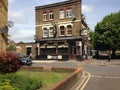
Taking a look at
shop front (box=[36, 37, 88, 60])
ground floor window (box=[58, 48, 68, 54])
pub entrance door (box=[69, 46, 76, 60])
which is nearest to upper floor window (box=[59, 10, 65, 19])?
shop front (box=[36, 37, 88, 60])

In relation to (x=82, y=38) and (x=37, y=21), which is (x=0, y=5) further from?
(x=37, y=21)

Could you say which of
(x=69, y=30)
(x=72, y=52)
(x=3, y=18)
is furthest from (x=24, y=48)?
(x=3, y=18)

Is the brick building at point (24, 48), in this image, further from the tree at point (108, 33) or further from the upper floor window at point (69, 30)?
the tree at point (108, 33)

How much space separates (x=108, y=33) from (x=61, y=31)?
348 inches

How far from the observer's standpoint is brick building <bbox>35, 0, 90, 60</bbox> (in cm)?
4741

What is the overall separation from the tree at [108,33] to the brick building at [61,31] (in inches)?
110

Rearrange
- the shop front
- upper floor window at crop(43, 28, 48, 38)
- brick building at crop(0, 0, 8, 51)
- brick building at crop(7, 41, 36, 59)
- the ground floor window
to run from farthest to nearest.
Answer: brick building at crop(7, 41, 36, 59) → upper floor window at crop(43, 28, 48, 38) → the ground floor window → the shop front → brick building at crop(0, 0, 8, 51)

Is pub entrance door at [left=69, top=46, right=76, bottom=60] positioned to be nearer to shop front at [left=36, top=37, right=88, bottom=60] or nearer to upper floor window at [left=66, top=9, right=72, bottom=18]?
shop front at [left=36, top=37, right=88, bottom=60]

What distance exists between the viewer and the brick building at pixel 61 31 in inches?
1866

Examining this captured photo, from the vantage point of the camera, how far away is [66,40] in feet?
158

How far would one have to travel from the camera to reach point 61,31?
49719 millimetres

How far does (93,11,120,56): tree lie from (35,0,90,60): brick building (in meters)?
2.80

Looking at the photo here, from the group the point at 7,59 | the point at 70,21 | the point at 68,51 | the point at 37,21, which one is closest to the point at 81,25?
the point at 70,21

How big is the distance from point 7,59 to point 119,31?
109ft
